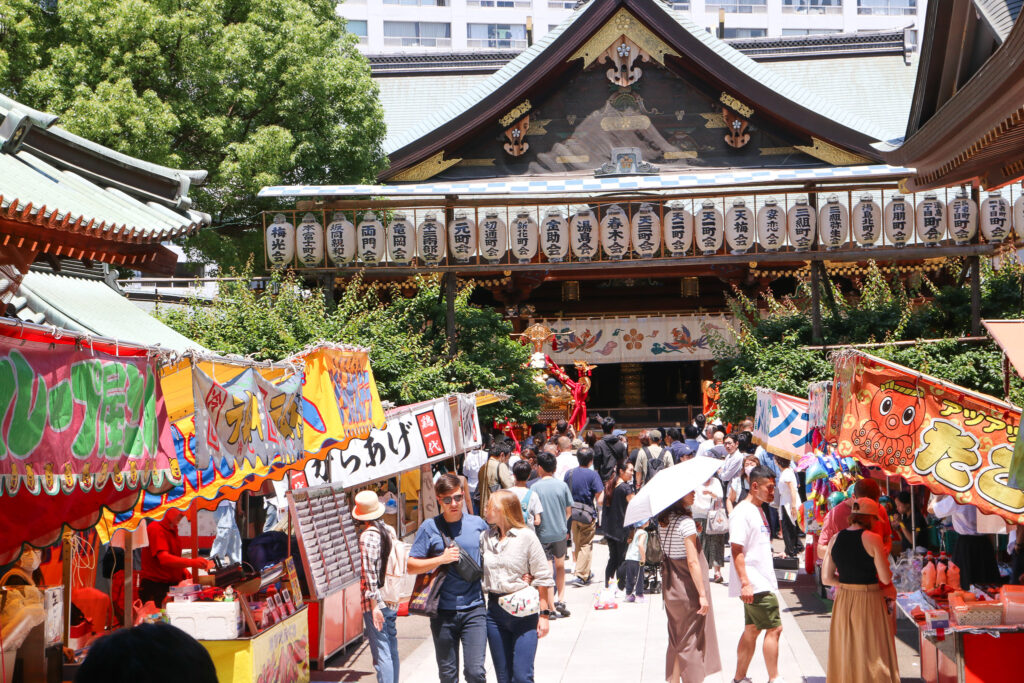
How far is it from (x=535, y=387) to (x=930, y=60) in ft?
42.9

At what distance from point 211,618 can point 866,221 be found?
15.4 meters

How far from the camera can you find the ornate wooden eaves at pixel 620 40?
80.9 feet

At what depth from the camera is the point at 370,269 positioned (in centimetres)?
2036

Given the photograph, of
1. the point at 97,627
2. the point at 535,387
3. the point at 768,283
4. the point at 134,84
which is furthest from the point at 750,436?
the point at 134,84

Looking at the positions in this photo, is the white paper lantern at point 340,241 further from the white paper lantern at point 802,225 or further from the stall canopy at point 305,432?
the stall canopy at point 305,432

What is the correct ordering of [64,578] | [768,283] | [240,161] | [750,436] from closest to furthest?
[64,578]
[750,436]
[240,161]
[768,283]

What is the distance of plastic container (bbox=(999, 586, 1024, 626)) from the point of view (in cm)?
708

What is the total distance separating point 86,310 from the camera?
37.0 ft

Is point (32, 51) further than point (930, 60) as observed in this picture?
Yes

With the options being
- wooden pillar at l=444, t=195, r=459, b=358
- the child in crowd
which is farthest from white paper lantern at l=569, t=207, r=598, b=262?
the child in crowd

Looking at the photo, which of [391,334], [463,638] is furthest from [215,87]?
[463,638]

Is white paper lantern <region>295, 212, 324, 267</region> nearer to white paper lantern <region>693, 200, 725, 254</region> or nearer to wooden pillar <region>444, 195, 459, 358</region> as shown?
wooden pillar <region>444, 195, 459, 358</region>

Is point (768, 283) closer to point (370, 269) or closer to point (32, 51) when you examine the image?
point (370, 269)

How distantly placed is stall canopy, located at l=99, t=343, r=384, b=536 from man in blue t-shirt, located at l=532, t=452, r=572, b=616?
7.56 ft
